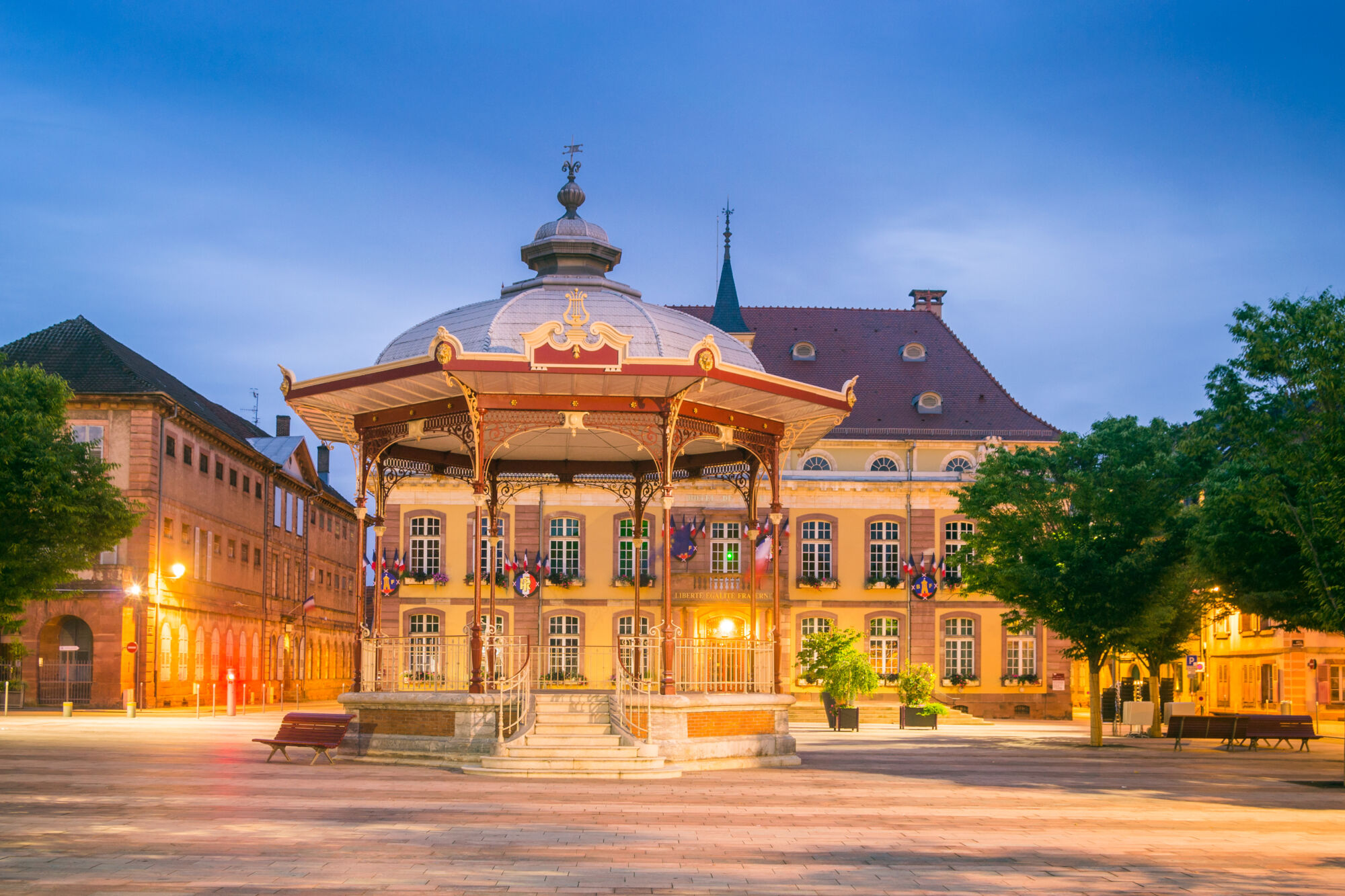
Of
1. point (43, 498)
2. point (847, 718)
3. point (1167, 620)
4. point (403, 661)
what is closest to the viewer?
point (403, 661)

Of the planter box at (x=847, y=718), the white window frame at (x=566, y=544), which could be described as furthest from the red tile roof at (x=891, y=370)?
the planter box at (x=847, y=718)

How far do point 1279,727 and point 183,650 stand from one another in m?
39.6

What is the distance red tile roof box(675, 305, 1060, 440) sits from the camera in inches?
2309

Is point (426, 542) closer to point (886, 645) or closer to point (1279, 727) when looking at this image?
point (886, 645)

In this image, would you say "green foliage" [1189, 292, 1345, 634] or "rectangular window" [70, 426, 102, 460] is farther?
"rectangular window" [70, 426, 102, 460]

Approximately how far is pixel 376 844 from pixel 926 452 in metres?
47.8

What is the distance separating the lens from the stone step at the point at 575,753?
19428 millimetres

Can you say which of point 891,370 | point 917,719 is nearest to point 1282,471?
point 917,719

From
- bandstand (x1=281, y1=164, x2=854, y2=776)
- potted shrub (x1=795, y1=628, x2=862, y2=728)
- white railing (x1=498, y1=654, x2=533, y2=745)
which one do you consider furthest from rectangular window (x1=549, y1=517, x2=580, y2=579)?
white railing (x1=498, y1=654, x2=533, y2=745)

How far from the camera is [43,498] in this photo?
1298 inches

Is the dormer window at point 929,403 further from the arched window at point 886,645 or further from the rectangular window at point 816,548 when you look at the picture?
the arched window at point 886,645

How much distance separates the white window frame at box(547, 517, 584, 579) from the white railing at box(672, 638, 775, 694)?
31.9m

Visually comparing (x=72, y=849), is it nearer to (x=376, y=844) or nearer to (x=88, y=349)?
(x=376, y=844)

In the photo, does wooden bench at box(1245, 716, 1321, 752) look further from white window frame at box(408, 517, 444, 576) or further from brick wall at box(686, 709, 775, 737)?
white window frame at box(408, 517, 444, 576)
